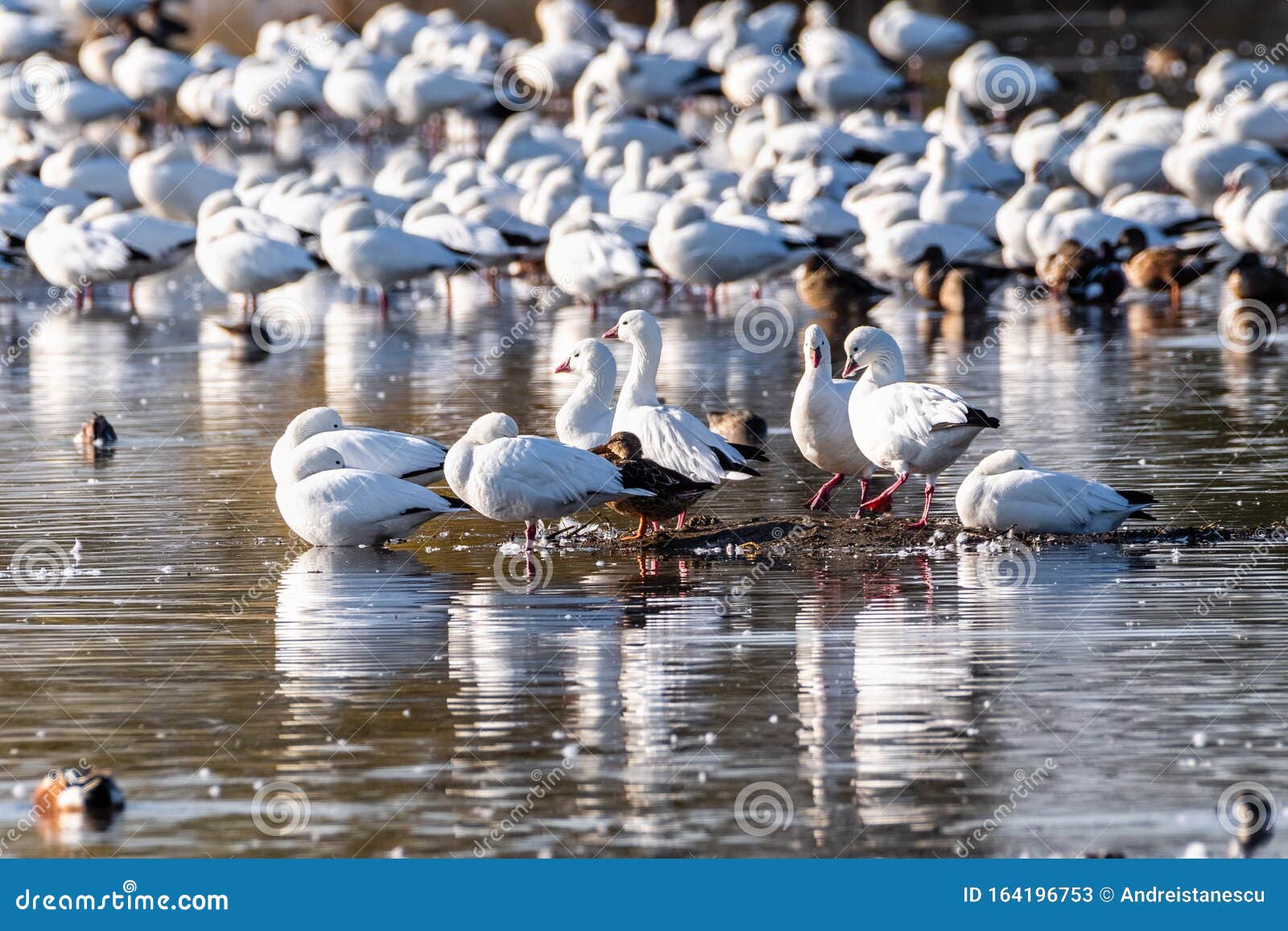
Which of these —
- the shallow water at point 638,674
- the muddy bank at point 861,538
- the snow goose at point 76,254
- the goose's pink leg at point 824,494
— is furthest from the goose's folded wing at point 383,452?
the snow goose at point 76,254

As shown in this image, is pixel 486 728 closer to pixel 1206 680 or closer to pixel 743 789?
pixel 743 789

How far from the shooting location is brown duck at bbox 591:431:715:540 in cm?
950

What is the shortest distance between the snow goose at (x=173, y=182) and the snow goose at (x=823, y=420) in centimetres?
1444

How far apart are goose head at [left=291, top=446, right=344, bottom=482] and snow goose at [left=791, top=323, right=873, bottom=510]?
2.24m

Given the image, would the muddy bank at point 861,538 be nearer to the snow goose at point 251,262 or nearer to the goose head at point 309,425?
the goose head at point 309,425

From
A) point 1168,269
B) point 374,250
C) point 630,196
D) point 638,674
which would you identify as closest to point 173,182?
point 630,196

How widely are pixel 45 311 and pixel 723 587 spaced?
42.6 ft

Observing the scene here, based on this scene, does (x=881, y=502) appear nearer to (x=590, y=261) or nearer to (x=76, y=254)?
(x=590, y=261)

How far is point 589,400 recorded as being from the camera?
1060cm

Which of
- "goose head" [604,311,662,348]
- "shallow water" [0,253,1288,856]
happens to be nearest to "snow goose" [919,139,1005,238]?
"shallow water" [0,253,1288,856]

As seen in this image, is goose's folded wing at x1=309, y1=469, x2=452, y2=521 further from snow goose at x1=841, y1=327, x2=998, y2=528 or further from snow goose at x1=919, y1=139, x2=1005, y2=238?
snow goose at x1=919, y1=139, x2=1005, y2=238

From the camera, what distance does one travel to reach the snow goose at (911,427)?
9.66m

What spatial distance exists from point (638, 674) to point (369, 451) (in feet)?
9.74

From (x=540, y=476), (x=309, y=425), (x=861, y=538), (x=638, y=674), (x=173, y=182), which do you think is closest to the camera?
(x=638, y=674)
